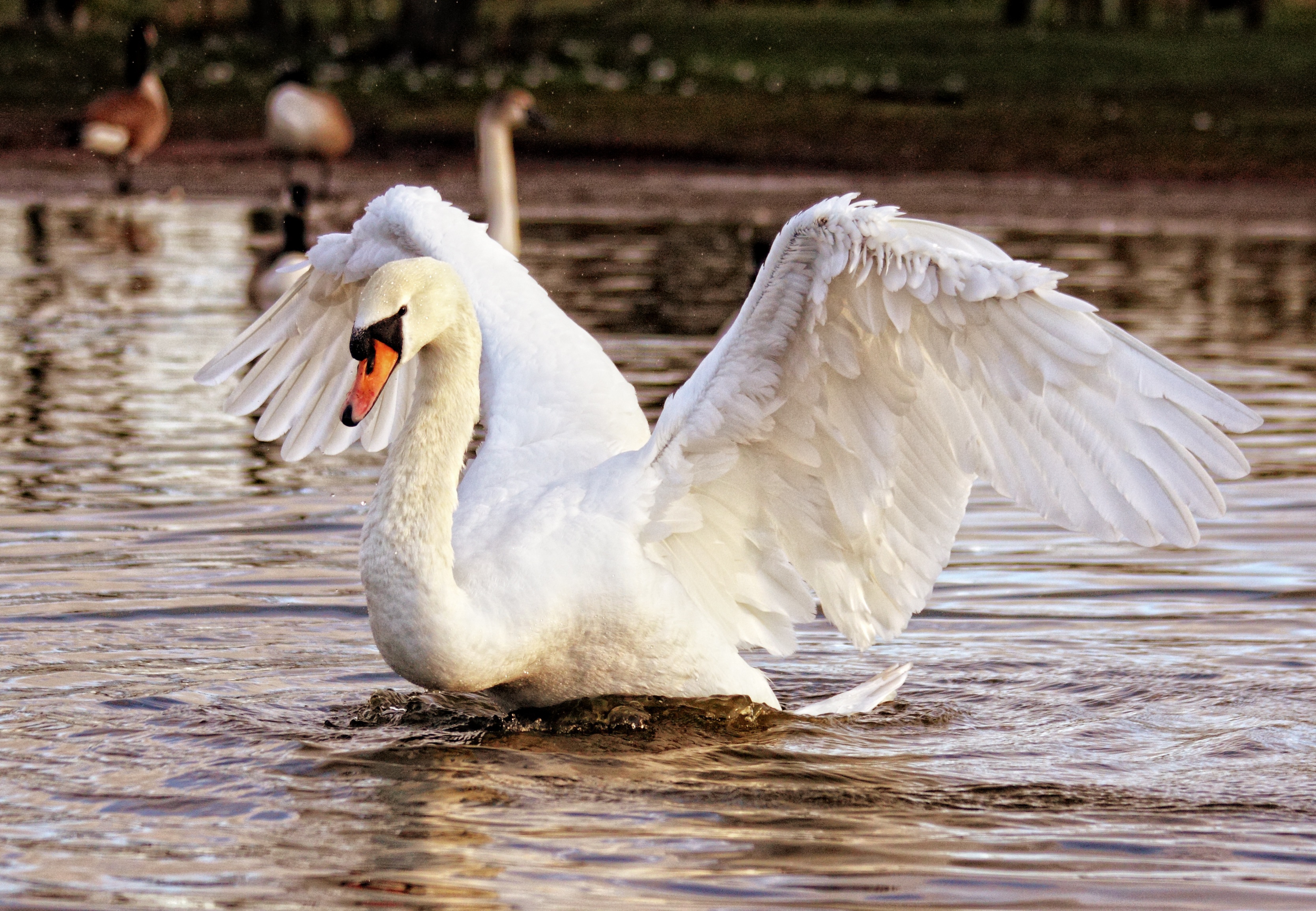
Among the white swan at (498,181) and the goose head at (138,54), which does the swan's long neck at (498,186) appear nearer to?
the white swan at (498,181)

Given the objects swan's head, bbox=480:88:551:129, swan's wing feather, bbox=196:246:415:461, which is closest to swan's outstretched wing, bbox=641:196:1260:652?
swan's wing feather, bbox=196:246:415:461

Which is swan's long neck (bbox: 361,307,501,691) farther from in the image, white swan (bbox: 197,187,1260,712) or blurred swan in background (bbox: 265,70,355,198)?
blurred swan in background (bbox: 265,70,355,198)

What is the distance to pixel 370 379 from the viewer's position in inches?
213

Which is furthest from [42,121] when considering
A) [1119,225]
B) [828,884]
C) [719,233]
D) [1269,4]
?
[1269,4]

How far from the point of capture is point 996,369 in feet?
18.4

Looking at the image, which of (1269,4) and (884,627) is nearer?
(884,627)

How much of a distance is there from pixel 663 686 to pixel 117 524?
10.5 feet

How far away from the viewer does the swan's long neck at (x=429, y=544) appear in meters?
5.49

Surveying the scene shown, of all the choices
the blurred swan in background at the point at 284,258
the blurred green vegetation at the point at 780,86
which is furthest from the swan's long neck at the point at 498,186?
the blurred green vegetation at the point at 780,86

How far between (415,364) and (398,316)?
2126mm

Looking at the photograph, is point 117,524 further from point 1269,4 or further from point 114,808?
point 1269,4

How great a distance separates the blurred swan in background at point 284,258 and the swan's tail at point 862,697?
6.87 metres

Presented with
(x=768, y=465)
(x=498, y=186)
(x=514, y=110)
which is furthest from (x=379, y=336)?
(x=514, y=110)

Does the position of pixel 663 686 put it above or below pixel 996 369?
below
